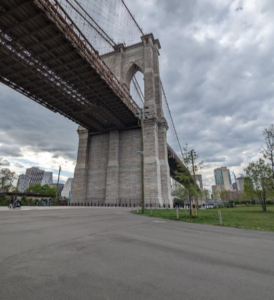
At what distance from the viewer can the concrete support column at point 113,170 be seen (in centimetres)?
3231

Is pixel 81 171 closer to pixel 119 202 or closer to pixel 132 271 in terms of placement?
pixel 119 202

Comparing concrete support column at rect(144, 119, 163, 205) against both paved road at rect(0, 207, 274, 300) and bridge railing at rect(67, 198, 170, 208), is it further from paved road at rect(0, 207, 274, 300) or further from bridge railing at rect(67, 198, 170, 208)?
paved road at rect(0, 207, 274, 300)

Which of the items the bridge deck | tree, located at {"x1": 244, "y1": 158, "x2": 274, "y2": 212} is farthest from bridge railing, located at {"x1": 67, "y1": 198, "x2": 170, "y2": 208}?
the bridge deck

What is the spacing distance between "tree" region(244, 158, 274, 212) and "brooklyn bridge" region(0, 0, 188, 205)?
12.2 metres

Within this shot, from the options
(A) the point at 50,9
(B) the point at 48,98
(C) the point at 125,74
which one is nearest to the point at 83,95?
(B) the point at 48,98

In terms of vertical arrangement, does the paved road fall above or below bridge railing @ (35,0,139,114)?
below

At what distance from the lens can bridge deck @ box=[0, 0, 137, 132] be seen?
1561 cm

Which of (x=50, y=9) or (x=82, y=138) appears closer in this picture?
(x=50, y=9)

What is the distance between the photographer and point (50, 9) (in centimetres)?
1496

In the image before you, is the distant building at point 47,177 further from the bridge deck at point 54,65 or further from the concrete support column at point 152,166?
the concrete support column at point 152,166

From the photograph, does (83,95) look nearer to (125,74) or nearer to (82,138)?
(82,138)

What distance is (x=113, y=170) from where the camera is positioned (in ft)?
110

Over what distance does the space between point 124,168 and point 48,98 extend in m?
17.2

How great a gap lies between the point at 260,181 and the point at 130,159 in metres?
21.1
